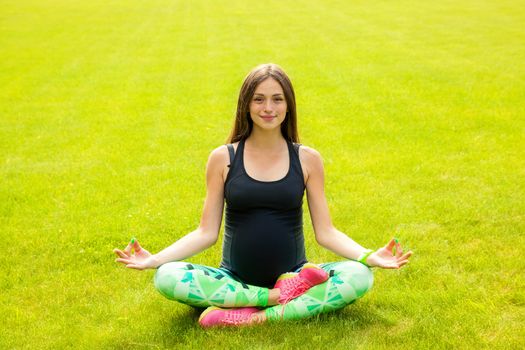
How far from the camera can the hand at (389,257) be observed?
3.78 meters

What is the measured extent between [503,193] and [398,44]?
37.4ft

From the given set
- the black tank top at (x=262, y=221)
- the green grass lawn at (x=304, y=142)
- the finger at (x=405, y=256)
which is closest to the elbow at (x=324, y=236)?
the black tank top at (x=262, y=221)

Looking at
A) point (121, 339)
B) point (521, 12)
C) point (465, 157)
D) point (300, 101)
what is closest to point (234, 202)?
point (121, 339)

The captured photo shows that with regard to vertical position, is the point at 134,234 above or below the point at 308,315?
below

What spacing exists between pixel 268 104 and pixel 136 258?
1.19 m

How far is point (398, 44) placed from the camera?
1752 cm

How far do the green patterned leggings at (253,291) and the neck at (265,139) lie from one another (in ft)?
2.76

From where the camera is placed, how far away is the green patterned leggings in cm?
400

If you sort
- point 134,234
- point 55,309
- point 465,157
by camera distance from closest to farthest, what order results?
point 55,309, point 134,234, point 465,157

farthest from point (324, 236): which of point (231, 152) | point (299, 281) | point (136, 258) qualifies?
point (136, 258)

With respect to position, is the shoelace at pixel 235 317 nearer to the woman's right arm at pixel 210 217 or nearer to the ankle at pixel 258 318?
the ankle at pixel 258 318

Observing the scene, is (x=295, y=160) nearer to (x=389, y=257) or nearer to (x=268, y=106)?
(x=268, y=106)

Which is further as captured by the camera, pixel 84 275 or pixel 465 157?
pixel 465 157

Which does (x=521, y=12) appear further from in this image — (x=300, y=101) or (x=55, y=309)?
(x=55, y=309)
